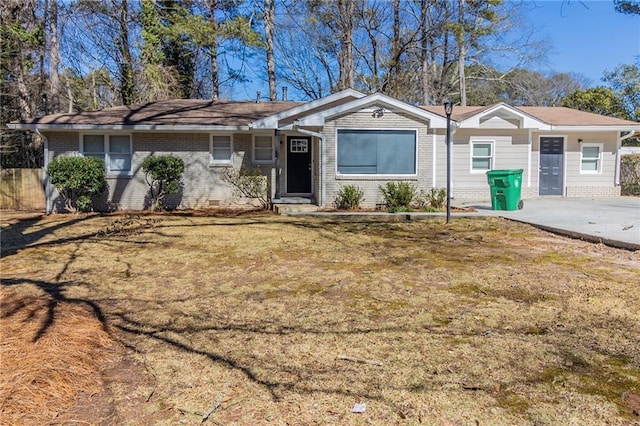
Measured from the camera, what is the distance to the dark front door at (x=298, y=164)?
14.9 metres

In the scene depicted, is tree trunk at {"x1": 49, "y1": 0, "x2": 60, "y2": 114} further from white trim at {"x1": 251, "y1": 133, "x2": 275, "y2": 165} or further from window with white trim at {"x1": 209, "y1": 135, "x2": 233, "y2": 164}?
white trim at {"x1": 251, "y1": 133, "x2": 275, "y2": 165}

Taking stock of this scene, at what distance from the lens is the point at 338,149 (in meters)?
13.0

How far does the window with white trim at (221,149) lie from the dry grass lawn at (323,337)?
7.56m

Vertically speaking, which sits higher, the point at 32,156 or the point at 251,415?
the point at 32,156

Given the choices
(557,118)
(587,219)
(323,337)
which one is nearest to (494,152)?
(557,118)

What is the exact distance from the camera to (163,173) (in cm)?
1302

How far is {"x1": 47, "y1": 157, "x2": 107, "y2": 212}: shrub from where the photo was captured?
12.3 metres

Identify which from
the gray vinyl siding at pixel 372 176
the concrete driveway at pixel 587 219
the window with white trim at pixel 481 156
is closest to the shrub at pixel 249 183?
the gray vinyl siding at pixel 372 176

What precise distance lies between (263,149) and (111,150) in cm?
482

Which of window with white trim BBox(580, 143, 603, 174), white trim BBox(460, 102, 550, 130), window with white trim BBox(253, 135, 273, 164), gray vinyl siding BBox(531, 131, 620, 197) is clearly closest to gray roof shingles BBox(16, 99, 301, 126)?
window with white trim BBox(253, 135, 273, 164)

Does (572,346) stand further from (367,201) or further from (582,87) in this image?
(582,87)

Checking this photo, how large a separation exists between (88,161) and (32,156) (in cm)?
1313

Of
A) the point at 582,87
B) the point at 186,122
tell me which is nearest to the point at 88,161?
the point at 186,122

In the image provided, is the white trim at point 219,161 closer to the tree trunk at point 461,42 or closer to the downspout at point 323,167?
the downspout at point 323,167
